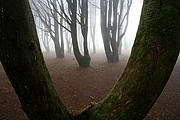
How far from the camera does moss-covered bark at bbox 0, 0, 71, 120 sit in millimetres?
1561

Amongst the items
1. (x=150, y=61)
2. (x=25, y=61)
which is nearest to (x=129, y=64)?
(x=150, y=61)

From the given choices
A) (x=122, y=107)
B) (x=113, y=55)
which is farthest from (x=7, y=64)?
(x=113, y=55)

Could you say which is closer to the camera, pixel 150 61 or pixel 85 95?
pixel 150 61

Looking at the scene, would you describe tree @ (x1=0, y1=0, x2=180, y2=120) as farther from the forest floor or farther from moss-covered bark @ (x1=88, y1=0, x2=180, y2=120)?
the forest floor

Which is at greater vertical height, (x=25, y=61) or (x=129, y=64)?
(x=25, y=61)

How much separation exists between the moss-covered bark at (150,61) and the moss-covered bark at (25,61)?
772 mm

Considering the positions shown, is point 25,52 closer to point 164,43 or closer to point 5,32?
point 5,32

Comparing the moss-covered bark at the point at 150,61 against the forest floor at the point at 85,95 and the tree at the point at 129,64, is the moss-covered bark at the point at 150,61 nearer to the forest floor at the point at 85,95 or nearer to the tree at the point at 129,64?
the tree at the point at 129,64

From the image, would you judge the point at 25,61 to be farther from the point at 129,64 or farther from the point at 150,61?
the point at 150,61

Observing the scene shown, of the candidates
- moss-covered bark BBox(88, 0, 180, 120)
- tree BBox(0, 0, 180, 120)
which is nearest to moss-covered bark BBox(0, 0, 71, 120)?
tree BBox(0, 0, 180, 120)

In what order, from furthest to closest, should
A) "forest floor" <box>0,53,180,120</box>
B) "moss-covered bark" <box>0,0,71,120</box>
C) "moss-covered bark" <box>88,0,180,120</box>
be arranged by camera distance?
"forest floor" <box>0,53,180,120</box> < "moss-covered bark" <box>88,0,180,120</box> < "moss-covered bark" <box>0,0,71,120</box>

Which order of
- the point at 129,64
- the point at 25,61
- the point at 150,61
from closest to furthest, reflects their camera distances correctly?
the point at 25,61 → the point at 150,61 → the point at 129,64

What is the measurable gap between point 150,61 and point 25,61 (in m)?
1.25

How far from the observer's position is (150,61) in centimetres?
180
